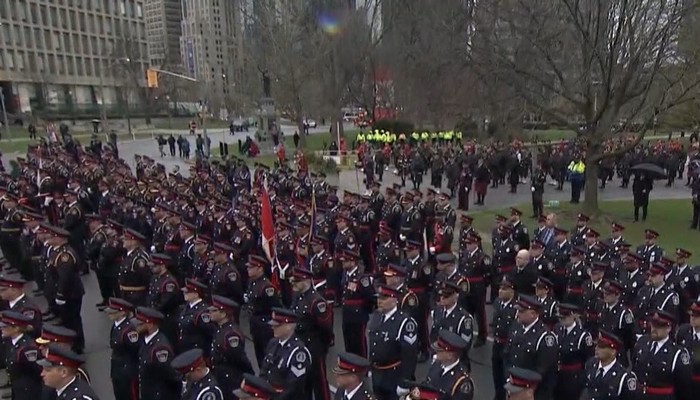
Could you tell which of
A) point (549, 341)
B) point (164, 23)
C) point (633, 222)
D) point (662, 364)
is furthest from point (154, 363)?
point (164, 23)

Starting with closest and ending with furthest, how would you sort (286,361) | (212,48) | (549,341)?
(286,361), (549,341), (212,48)

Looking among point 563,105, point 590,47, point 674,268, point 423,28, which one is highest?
point 423,28

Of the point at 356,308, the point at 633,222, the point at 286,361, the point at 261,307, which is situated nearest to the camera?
the point at 286,361

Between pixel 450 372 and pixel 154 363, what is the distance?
9.57 feet

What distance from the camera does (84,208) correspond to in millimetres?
13438

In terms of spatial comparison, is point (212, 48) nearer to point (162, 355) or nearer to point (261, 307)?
point (261, 307)

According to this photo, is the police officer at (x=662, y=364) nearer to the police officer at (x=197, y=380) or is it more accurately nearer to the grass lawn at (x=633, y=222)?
the police officer at (x=197, y=380)

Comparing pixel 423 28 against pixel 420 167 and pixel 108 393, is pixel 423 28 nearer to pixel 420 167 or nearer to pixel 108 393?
pixel 420 167

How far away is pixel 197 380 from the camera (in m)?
4.85

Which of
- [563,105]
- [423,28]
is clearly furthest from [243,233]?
[423,28]

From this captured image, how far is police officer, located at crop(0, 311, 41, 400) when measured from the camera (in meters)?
Answer: 5.72

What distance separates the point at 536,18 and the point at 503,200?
697 cm

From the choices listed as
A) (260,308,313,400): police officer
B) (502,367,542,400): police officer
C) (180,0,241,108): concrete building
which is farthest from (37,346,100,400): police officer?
(180,0,241,108): concrete building

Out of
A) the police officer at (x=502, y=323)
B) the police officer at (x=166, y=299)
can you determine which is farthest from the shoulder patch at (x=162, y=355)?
the police officer at (x=502, y=323)
